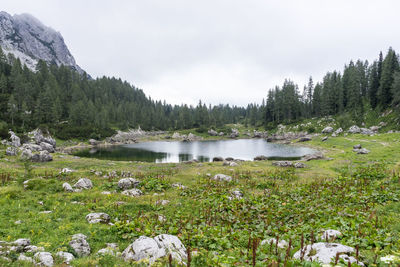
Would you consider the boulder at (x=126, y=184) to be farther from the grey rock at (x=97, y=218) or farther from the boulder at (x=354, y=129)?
the boulder at (x=354, y=129)

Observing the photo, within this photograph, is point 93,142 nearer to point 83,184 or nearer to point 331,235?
point 83,184

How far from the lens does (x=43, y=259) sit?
20.0 ft

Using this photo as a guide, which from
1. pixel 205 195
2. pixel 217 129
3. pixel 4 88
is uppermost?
pixel 4 88

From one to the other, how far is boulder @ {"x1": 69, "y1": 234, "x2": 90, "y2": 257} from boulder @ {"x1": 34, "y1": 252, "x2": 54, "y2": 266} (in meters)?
1.05

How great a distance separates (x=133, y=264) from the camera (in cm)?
624

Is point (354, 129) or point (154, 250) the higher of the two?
point (354, 129)

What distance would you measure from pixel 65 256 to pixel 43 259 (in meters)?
0.62

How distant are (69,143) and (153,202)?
279 ft

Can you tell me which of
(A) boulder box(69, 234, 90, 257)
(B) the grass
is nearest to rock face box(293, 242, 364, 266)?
(B) the grass

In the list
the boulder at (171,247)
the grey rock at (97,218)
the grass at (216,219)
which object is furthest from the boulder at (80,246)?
the grey rock at (97,218)

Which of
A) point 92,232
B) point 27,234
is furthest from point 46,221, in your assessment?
point 92,232

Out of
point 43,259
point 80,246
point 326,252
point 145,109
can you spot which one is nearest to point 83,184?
point 80,246

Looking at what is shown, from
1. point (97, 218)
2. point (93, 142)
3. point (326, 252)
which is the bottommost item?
point (97, 218)

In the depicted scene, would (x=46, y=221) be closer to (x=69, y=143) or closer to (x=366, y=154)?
(x=366, y=154)
